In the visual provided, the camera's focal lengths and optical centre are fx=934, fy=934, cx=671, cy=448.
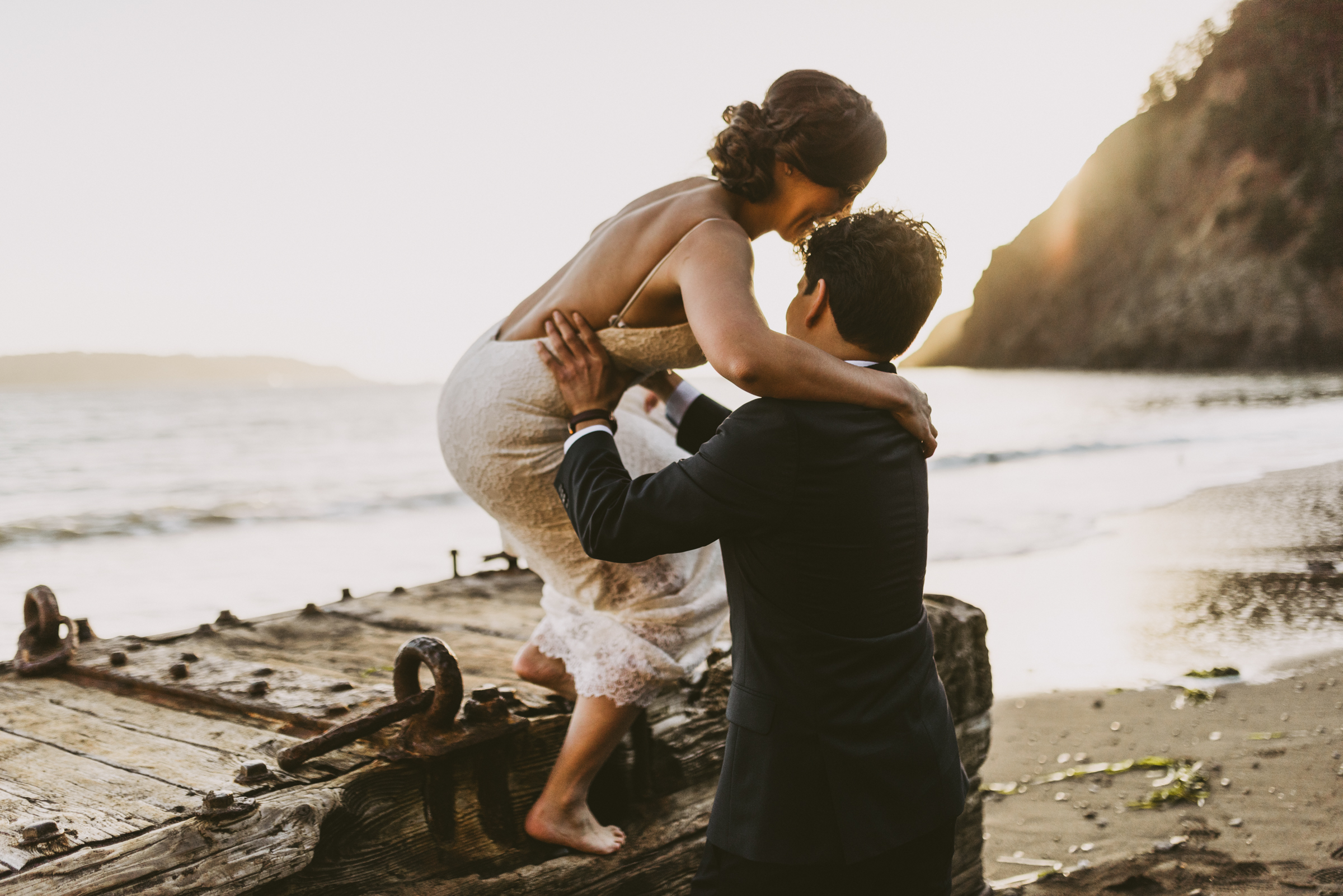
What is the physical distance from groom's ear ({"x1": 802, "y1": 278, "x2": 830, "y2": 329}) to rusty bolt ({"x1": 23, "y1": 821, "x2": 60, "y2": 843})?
167cm

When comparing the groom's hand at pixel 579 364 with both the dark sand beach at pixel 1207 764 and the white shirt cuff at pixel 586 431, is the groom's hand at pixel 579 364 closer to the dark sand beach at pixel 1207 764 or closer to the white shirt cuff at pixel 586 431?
the white shirt cuff at pixel 586 431

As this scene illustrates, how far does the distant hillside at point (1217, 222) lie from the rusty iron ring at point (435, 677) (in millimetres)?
52686

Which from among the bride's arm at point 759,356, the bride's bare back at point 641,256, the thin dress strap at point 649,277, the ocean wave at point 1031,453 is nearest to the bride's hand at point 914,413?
the bride's arm at point 759,356

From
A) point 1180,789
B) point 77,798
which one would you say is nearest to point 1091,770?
point 1180,789

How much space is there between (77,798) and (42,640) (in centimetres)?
139

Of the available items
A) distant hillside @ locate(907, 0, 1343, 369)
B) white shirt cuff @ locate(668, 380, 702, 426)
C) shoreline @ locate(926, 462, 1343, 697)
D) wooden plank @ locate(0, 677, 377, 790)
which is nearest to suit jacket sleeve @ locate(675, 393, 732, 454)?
white shirt cuff @ locate(668, 380, 702, 426)

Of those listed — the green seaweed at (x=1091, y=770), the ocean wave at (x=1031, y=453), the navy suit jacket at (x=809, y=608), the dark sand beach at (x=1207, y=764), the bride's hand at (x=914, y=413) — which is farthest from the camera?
the ocean wave at (x=1031, y=453)

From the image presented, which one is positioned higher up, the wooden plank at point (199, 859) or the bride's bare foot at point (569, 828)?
the wooden plank at point (199, 859)

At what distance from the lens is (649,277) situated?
219 cm

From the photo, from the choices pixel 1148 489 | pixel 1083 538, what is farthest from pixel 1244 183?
pixel 1083 538

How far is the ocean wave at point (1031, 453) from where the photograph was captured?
20.5m

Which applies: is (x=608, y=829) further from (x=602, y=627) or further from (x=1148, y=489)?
(x=1148, y=489)

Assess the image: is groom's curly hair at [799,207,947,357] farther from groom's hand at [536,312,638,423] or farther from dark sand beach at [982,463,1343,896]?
dark sand beach at [982,463,1343,896]

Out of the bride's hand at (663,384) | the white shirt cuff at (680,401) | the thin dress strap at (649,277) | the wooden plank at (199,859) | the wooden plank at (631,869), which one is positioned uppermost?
the thin dress strap at (649,277)
